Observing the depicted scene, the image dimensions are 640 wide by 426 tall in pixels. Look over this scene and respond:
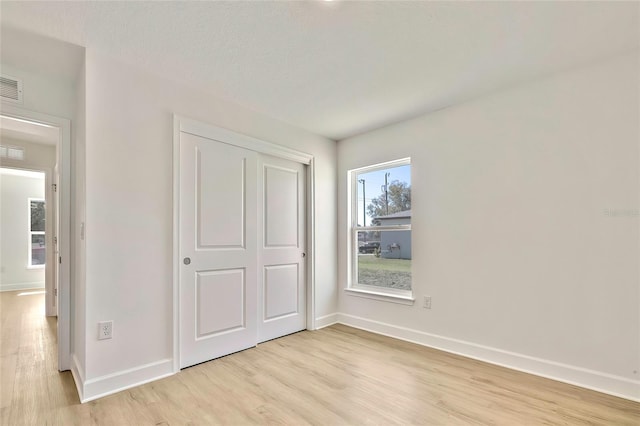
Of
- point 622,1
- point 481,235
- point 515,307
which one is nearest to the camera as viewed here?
point 622,1

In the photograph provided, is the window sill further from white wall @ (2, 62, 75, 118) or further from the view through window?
white wall @ (2, 62, 75, 118)

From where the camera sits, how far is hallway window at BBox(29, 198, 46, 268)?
22.0 feet

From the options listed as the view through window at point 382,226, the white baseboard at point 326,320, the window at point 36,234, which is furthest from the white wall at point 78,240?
the window at point 36,234

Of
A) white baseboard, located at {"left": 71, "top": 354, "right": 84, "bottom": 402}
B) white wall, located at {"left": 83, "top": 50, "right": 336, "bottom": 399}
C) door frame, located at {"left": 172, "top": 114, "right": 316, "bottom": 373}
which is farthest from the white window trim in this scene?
white baseboard, located at {"left": 71, "top": 354, "right": 84, "bottom": 402}

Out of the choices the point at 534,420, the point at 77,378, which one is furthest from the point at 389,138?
the point at 77,378

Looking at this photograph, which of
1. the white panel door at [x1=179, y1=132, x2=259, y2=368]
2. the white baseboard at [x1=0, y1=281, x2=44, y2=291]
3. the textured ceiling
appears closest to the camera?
the textured ceiling

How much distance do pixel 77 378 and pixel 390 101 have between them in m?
3.52

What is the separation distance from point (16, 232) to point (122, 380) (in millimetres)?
6688

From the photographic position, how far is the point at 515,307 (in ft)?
8.64

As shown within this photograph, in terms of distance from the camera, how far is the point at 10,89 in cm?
233

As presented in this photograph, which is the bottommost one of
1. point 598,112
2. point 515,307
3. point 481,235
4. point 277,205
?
point 515,307

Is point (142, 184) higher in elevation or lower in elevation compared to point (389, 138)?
lower

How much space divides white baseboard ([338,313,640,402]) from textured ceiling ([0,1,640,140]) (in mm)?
2343

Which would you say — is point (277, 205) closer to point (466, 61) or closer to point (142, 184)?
point (142, 184)
